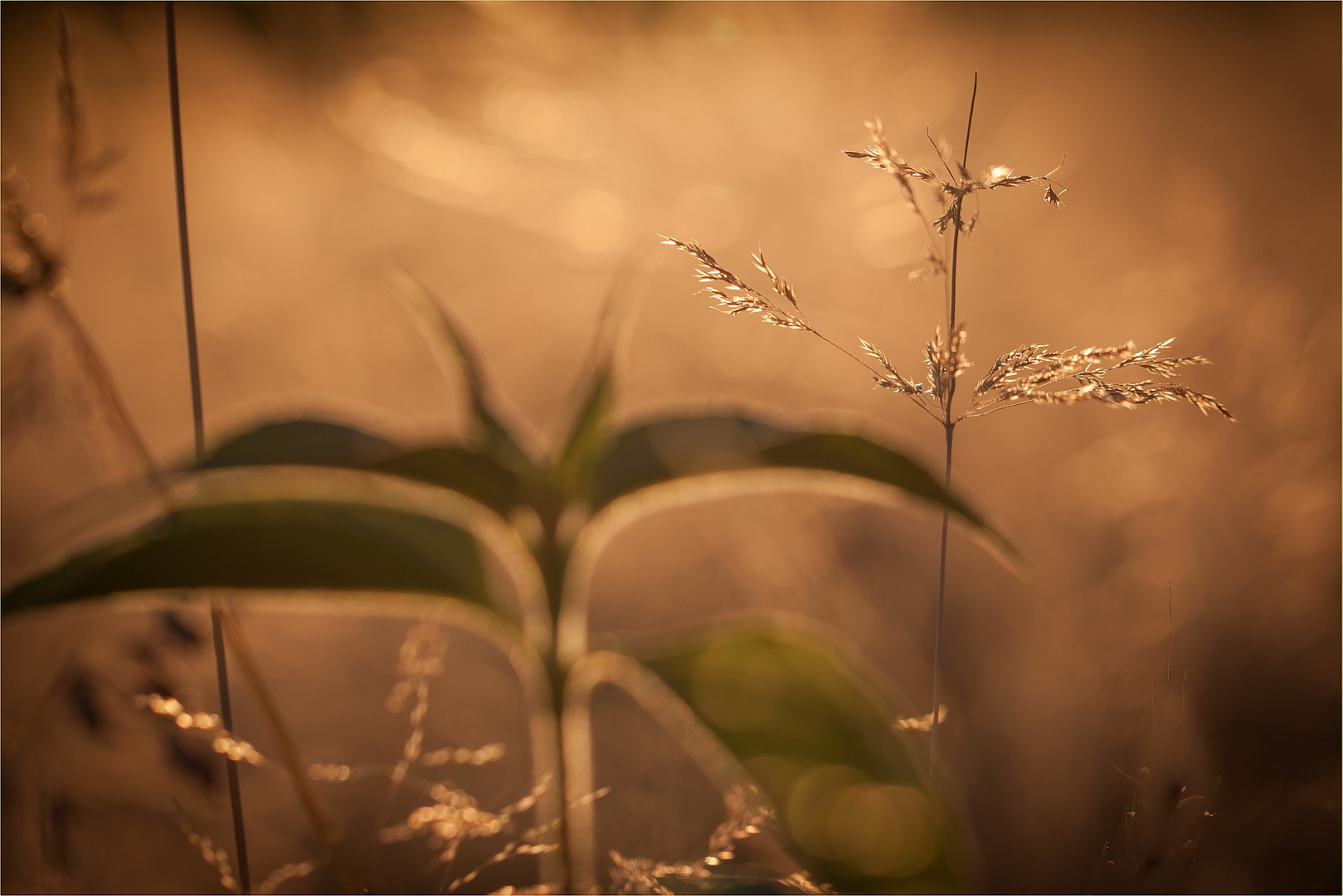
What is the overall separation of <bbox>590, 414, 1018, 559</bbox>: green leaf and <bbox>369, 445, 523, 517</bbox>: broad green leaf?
0.05m

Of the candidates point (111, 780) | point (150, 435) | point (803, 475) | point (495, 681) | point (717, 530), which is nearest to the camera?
point (803, 475)

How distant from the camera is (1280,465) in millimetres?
1245

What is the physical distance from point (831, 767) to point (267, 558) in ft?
0.99

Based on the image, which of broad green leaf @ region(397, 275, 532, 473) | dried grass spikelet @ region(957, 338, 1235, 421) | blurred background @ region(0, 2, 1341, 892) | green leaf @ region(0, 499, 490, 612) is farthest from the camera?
blurred background @ region(0, 2, 1341, 892)

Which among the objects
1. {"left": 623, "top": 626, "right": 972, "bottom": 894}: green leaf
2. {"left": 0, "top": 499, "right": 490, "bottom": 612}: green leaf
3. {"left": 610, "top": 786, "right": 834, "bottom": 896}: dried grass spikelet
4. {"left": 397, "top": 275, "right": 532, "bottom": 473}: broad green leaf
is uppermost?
{"left": 397, "top": 275, "right": 532, "bottom": 473}: broad green leaf

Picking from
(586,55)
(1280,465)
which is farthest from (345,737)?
(1280,465)

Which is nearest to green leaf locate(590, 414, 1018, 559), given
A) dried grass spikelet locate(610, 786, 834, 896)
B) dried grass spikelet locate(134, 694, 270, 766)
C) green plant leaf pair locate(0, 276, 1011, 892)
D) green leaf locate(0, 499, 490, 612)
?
green plant leaf pair locate(0, 276, 1011, 892)

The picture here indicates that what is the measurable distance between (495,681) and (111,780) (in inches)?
28.0

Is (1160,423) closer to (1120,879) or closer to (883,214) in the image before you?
(883,214)

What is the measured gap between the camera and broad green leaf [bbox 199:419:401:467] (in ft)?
1.13


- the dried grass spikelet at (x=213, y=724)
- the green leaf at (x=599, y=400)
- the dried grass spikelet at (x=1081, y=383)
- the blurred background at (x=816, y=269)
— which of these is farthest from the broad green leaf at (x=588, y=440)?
the blurred background at (x=816, y=269)

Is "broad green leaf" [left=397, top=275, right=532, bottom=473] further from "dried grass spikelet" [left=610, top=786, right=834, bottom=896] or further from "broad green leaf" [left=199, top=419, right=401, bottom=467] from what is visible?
"dried grass spikelet" [left=610, top=786, right=834, bottom=896]

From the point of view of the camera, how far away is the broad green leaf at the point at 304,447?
0.34 meters

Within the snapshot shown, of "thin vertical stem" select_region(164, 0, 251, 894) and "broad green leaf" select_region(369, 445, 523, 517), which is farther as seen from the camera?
"thin vertical stem" select_region(164, 0, 251, 894)
